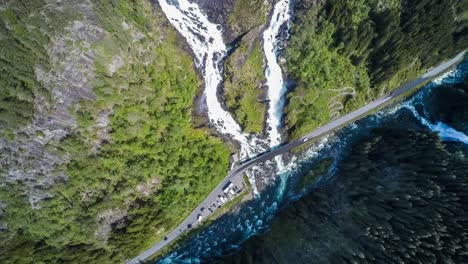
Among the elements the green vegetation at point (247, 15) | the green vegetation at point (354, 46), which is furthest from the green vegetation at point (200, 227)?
the green vegetation at point (247, 15)

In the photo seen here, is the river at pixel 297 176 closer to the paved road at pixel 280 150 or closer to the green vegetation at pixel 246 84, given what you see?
the paved road at pixel 280 150

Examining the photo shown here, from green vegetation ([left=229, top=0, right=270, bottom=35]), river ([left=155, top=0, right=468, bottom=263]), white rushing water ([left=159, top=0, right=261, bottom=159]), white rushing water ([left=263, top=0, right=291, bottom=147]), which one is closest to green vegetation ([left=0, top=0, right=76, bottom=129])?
white rushing water ([left=159, top=0, right=261, bottom=159])

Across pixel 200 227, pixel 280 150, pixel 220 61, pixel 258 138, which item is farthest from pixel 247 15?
pixel 200 227

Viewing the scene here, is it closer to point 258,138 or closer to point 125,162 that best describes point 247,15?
point 258,138

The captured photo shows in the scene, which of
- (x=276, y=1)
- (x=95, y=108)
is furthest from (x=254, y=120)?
(x=95, y=108)

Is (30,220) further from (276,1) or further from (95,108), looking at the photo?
(276,1)
